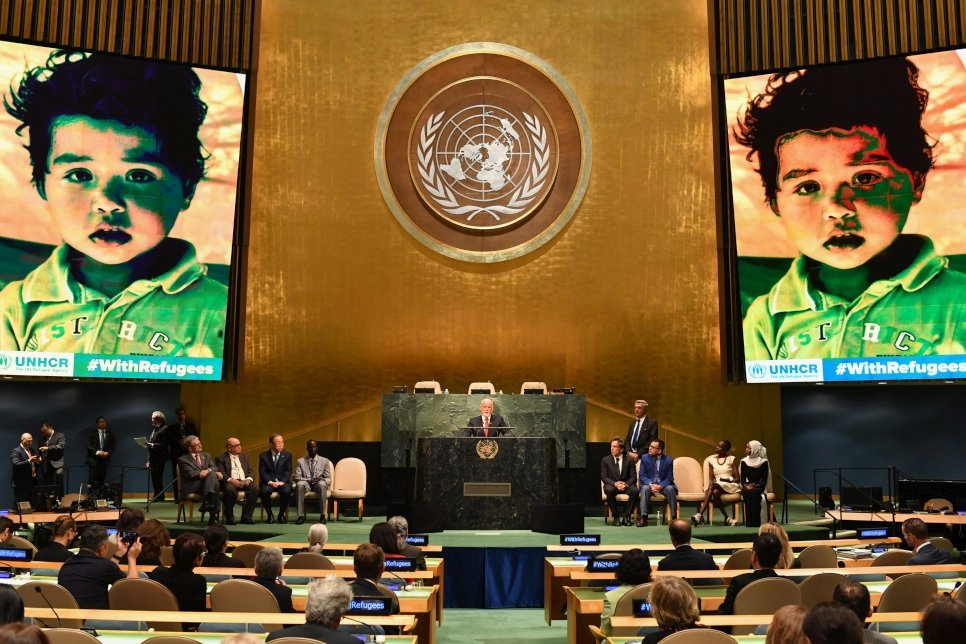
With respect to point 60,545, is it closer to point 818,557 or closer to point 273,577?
point 273,577

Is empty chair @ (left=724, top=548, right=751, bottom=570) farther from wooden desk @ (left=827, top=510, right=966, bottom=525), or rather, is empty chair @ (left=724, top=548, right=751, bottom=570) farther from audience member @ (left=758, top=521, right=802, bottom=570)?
wooden desk @ (left=827, top=510, right=966, bottom=525)

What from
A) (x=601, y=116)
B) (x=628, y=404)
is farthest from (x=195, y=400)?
(x=601, y=116)

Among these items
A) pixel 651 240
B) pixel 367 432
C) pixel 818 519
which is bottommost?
pixel 818 519

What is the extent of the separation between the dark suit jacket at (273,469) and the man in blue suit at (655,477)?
12.5ft

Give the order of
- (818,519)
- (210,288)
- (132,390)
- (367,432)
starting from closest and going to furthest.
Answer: (818,519)
(210,288)
(367,432)
(132,390)

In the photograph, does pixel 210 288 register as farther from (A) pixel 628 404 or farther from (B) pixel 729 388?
(B) pixel 729 388

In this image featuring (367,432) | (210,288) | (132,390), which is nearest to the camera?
(210,288)

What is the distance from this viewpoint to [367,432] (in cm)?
1293

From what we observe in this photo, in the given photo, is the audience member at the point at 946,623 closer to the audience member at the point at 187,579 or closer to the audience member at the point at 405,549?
the audience member at the point at 187,579

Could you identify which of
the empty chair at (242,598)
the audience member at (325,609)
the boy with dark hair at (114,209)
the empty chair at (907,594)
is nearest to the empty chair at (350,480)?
the boy with dark hair at (114,209)

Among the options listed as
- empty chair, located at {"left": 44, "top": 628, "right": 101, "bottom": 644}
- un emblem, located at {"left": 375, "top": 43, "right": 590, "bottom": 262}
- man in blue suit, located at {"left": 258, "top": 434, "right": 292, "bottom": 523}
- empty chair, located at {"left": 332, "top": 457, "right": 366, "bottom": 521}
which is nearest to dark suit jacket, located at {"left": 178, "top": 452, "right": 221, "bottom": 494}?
man in blue suit, located at {"left": 258, "top": 434, "right": 292, "bottom": 523}

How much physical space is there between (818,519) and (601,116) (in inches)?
233

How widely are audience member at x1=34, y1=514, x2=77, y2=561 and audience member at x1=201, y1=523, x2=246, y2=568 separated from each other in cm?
88

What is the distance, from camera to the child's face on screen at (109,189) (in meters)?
11.4
